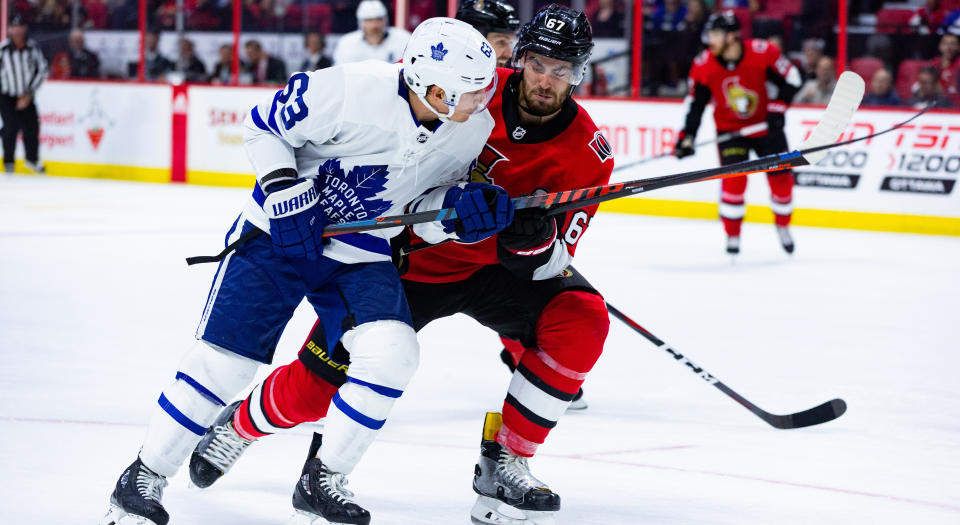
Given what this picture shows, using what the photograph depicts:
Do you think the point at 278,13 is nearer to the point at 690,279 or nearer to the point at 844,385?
the point at 690,279

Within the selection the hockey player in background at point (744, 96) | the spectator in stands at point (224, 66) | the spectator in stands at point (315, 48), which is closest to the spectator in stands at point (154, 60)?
the spectator in stands at point (224, 66)

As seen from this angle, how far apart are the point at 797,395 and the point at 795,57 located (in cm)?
590

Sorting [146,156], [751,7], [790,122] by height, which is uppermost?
[751,7]

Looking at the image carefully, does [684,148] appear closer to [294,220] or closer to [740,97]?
[740,97]

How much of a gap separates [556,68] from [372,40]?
5235 mm

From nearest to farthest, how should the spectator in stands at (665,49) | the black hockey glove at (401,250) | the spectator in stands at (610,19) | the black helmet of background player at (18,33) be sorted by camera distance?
the black hockey glove at (401,250)
the spectator in stands at (665,49)
the spectator in stands at (610,19)
the black helmet of background player at (18,33)

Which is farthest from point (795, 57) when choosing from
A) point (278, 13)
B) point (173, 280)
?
point (173, 280)

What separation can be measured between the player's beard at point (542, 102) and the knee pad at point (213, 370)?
2.68ft

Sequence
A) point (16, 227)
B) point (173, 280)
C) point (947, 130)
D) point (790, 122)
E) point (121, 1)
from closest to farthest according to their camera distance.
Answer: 1. point (173, 280)
2. point (16, 227)
3. point (947, 130)
4. point (790, 122)
5. point (121, 1)

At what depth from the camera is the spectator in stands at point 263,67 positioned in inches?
432

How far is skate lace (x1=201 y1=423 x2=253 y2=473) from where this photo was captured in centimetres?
260

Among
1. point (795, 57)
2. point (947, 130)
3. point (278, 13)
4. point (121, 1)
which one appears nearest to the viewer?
point (947, 130)

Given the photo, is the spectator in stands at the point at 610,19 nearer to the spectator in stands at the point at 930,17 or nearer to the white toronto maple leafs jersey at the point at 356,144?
the spectator in stands at the point at 930,17

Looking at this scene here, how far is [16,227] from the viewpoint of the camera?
7480 mm
